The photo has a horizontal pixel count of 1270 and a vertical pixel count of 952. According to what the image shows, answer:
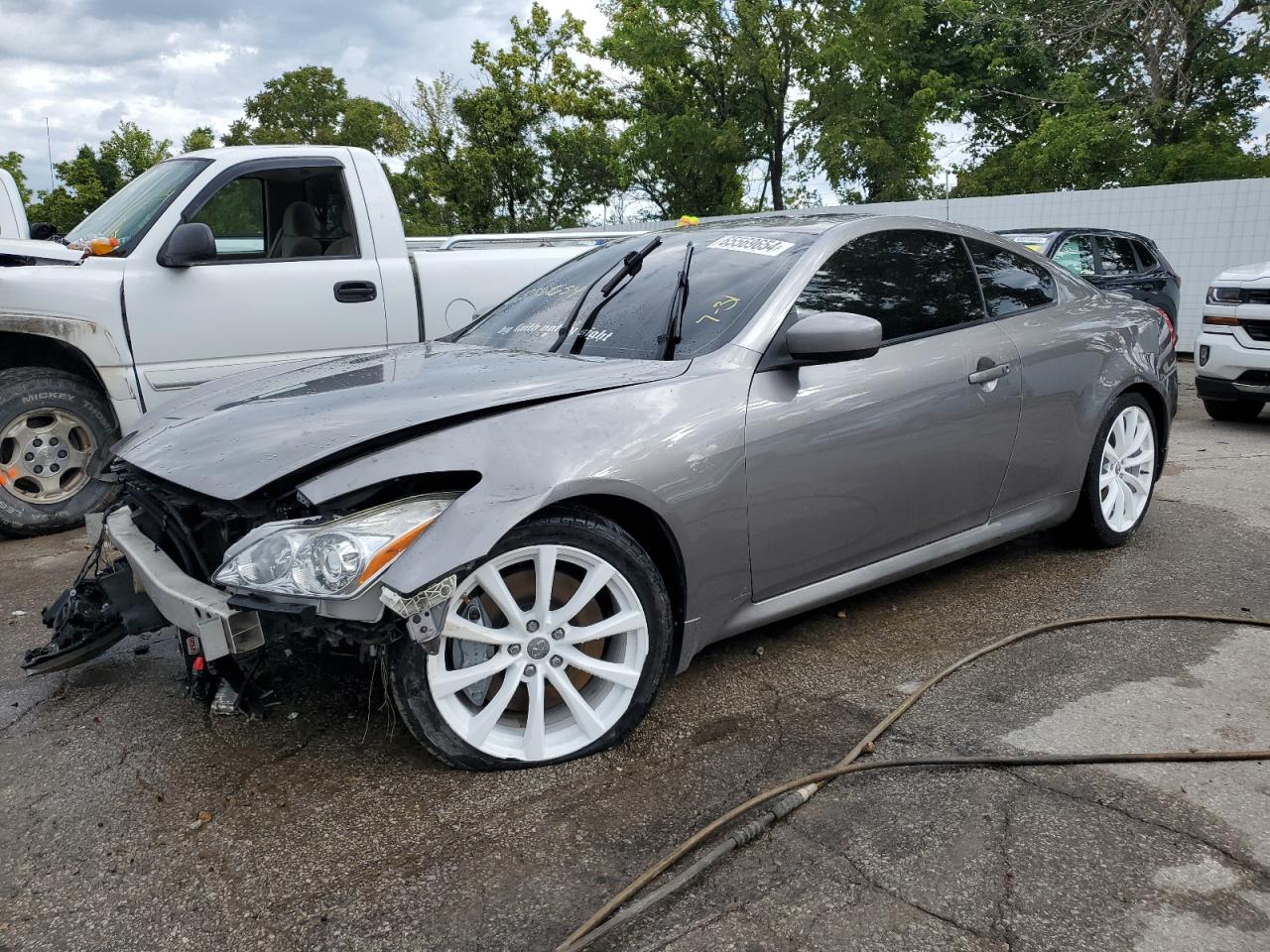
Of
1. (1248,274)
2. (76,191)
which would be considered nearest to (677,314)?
(1248,274)

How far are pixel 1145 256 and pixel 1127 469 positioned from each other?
7.49 meters

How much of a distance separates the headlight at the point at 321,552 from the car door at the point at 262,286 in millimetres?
→ 3408

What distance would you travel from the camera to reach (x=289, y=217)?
5984 mm

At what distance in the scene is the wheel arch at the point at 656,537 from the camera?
271 cm

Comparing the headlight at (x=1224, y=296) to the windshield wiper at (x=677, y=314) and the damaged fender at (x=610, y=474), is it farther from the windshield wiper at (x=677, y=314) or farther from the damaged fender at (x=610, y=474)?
the damaged fender at (x=610, y=474)

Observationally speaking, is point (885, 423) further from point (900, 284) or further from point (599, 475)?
point (599, 475)

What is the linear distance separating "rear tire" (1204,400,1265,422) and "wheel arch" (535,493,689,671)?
7.31 m

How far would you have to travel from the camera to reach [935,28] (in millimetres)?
30938

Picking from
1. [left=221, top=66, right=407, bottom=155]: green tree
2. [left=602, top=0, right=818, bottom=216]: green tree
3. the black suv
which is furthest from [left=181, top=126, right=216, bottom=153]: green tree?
the black suv

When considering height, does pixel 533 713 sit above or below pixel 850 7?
below

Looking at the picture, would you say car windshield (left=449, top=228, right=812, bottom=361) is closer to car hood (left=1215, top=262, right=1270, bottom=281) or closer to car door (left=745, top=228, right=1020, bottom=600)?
car door (left=745, top=228, right=1020, bottom=600)

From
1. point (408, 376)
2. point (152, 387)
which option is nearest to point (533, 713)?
point (408, 376)

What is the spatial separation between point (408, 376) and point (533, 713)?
1.12 m

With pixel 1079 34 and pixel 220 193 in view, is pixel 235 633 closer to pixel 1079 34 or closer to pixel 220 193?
pixel 220 193
